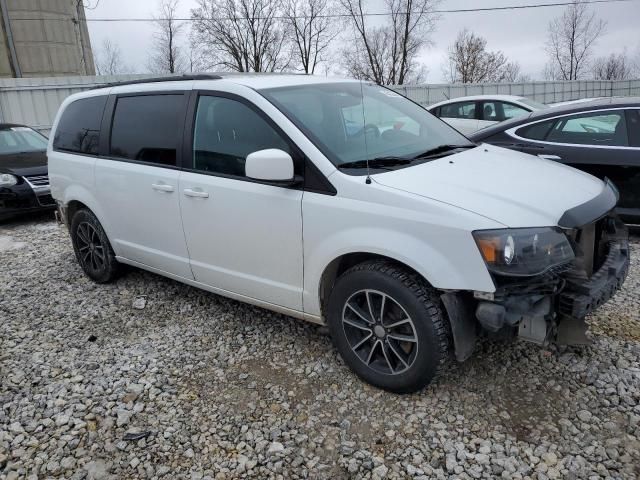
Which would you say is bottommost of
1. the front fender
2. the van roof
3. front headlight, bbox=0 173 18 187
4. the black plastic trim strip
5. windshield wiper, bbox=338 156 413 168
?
front headlight, bbox=0 173 18 187

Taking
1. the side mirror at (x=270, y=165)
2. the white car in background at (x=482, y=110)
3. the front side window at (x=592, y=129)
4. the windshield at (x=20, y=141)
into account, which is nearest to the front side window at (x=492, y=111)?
the white car in background at (x=482, y=110)

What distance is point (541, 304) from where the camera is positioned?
2.53 meters

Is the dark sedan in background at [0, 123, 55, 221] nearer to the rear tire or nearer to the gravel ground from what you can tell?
the rear tire

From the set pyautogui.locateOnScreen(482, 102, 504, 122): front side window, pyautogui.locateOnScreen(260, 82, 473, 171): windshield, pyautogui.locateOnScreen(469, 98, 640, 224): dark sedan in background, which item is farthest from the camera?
pyautogui.locateOnScreen(482, 102, 504, 122): front side window

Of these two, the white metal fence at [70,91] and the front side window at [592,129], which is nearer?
the front side window at [592,129]

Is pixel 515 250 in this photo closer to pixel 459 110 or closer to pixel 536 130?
pixel 536 130

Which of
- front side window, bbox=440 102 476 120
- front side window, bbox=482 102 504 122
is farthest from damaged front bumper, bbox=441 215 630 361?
front side window, bbox=440 102 476 120

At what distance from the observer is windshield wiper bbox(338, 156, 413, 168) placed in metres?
2.98

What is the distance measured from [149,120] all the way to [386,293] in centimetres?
238

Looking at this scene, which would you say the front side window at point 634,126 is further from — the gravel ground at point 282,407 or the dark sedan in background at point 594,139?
the gravel ground at point 282,407

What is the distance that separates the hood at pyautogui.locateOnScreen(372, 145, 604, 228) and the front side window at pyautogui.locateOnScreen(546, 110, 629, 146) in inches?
87.5

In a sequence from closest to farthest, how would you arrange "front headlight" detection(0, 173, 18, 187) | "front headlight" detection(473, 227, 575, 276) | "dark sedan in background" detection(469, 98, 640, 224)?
1. "front headlight" detection(473, 227, 575, 276)
2. "dark sedan in background" detection(469, 98, 640, 224)
3. "front headlight" detection(0, 173, 18, 187)

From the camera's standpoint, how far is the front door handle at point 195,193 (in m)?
3.46

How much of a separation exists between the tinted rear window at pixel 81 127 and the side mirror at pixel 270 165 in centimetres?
220
